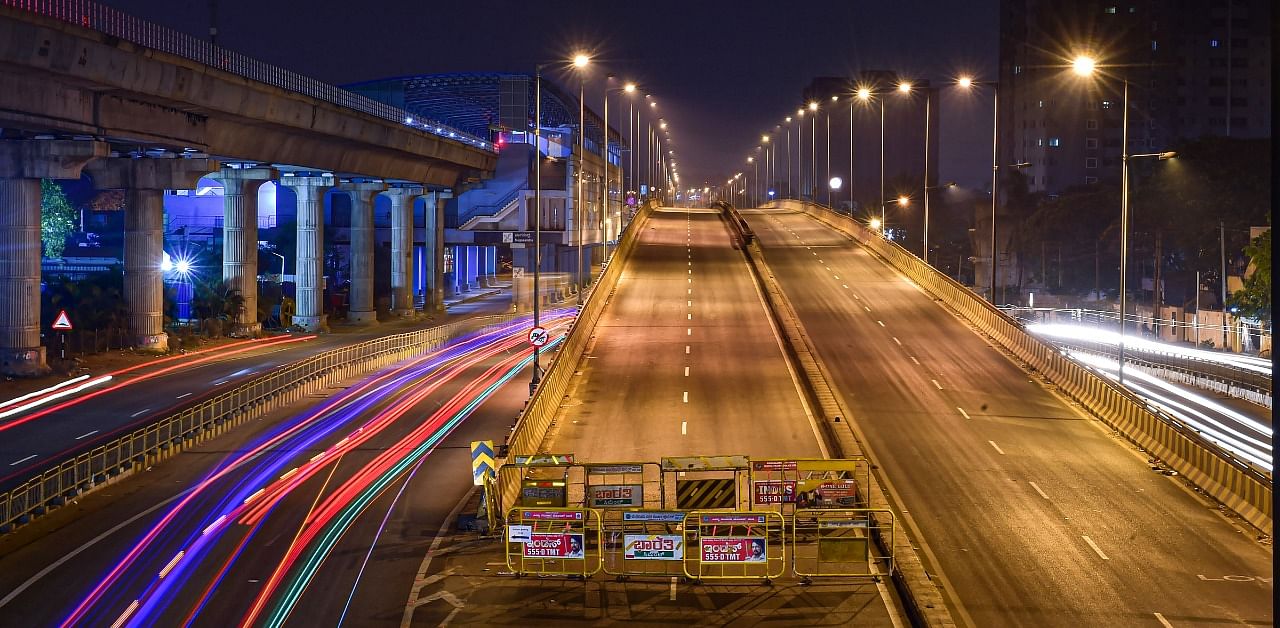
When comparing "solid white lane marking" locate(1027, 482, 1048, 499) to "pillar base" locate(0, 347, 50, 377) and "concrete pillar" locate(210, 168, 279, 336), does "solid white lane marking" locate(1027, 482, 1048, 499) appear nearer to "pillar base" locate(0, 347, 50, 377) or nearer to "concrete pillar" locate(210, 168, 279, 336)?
"pillar base" locate(0, 347, 50, 377)

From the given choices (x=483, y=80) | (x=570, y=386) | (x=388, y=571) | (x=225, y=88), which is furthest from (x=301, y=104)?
(x=483, y=80)

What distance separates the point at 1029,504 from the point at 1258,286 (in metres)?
46.9

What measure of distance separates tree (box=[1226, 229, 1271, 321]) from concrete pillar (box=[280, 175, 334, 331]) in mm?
52839

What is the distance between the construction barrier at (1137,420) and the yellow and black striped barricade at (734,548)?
32.5 ft

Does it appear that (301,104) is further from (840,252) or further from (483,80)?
(483,80)

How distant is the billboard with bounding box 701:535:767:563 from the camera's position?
1912 centimetres

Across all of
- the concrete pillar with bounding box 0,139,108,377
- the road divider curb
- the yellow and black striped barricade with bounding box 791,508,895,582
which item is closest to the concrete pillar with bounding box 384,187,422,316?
the road divider curb

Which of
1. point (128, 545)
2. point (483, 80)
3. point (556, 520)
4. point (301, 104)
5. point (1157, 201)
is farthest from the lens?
point (483, 80)

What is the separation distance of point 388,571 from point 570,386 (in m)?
19.3

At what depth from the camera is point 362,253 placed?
81.4m

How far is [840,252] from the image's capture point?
81.5 m

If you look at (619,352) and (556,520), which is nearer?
(556,520)

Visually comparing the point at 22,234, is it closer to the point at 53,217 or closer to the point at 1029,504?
the point at 53,217

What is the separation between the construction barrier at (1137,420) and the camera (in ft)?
77.8
